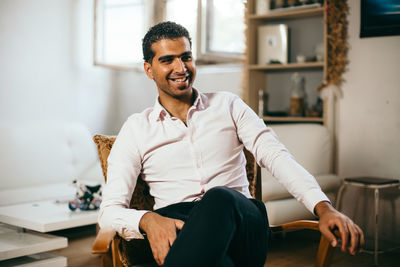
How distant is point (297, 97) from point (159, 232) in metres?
2.48

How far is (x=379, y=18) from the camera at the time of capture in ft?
10.3

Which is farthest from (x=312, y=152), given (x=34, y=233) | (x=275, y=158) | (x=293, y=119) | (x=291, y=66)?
(x=34, y=233)

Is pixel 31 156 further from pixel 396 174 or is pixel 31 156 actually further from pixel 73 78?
pixel 396 174

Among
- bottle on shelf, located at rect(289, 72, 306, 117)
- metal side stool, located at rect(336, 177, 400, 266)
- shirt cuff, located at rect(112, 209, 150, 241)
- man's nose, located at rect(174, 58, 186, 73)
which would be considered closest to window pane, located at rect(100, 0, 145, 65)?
bottle on shelf, located at rect(289, 72, 306, 117)

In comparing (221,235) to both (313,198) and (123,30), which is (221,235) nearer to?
(313,198)

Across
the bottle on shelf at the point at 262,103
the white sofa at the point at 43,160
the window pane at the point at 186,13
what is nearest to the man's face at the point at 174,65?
the white sofa at the point at 43,160

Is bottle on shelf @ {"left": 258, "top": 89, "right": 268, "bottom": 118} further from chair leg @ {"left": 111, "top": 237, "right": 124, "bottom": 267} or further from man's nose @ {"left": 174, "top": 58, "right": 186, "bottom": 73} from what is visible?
chair leg @ {"left": 111, "top": 237, "right": 124, "bottom": 267}

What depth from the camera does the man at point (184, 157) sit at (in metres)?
1.33

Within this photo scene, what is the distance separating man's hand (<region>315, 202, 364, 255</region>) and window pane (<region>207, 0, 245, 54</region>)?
109 inches

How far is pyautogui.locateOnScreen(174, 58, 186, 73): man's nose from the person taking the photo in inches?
66.1

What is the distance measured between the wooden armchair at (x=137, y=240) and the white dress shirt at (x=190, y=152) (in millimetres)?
78

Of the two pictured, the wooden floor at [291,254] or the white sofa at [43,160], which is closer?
the wooden floor at [291,254]

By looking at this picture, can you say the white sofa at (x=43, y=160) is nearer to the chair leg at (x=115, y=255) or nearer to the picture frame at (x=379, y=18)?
the chair leg at (x=115, y=255)

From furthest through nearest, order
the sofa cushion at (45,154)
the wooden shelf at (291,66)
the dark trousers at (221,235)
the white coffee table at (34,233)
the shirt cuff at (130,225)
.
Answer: the sofa cushion at (45,154) < the wooden shelf at (291,66) < the white coffee table at (34,233) < the shirt cuff at (130,225) < the dark trousers at (221,235)
